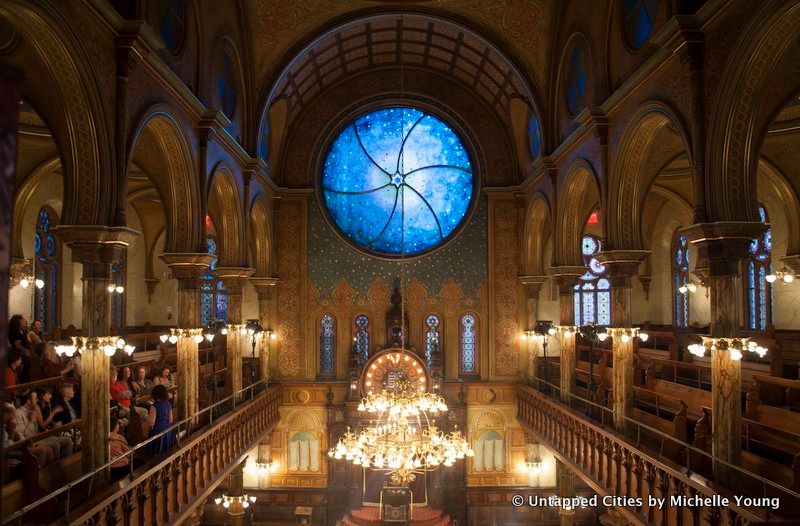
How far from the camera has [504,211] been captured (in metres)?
23.7

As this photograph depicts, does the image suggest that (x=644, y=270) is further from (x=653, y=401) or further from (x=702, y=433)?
(x=702, y=433)

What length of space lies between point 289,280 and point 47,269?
340 inches

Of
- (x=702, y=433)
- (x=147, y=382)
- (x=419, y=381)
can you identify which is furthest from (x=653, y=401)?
(x=147, y=382)

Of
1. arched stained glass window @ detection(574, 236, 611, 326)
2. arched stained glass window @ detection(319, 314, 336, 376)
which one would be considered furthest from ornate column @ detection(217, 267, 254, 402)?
arched stained glass window @ detection(574, 236, 611, 326)

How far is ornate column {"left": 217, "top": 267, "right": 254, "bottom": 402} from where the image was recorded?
17.5 meters

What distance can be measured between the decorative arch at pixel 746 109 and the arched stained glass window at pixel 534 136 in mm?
10622

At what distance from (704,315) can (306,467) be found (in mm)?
16615

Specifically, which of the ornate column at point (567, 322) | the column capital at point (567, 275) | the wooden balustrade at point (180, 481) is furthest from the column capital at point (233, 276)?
the ornate column at point (567, 322)

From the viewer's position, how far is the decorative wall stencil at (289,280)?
23.2 m

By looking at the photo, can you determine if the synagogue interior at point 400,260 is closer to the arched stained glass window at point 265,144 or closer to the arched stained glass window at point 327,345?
the arched stained glass window at point 327,345

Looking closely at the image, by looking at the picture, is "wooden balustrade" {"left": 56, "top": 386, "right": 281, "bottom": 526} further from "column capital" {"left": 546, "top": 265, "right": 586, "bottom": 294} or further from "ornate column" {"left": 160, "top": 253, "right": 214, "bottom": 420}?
"column capital" {"left": 546, "top": 265, "right": 586, "bottom": 294}

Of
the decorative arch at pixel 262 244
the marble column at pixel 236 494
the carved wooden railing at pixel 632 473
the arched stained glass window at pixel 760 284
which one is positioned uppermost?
the decorative arch at pixel 262 244

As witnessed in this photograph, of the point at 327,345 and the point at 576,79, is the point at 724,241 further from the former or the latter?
the point at 327,345

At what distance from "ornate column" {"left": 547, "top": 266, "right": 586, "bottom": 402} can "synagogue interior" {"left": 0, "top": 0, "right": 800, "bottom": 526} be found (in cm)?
10
